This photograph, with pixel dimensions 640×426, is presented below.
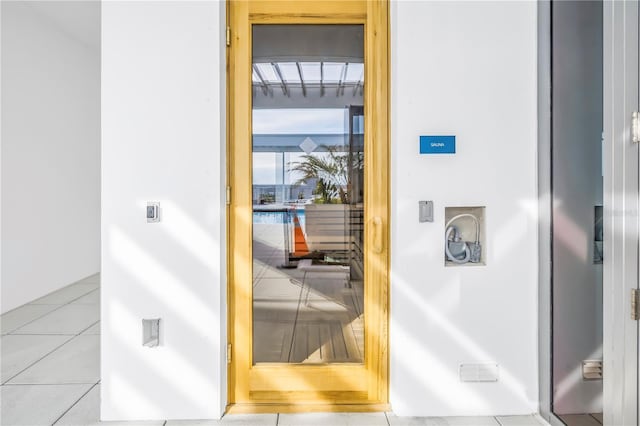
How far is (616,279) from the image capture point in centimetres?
163

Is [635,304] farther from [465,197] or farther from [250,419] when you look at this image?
[250,419]

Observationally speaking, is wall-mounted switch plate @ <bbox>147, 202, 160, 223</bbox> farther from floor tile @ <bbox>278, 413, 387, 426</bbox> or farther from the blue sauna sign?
the blue sauna sign

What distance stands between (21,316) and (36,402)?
2075mm

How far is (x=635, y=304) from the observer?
5.15ft

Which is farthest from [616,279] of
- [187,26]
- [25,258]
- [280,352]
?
[25,258]

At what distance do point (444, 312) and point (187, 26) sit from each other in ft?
6.69

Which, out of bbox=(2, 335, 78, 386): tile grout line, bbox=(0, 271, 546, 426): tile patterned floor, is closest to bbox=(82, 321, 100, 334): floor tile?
bbox=(0, 271, 546, 426): tile patterned floor

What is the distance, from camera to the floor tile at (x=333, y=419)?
2029 mm

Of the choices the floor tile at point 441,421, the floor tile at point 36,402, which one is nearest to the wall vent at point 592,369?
the floor tile at point 441,421

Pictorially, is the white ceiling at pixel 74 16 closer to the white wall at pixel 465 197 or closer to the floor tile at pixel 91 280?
the floor tile at pixel 91 280

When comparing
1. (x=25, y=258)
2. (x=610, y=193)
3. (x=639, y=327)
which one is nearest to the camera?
(x=639, y=327)

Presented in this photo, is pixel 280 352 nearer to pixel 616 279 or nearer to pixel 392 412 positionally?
pixel 392 412

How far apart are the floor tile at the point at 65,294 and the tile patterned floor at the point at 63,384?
1.12 feet

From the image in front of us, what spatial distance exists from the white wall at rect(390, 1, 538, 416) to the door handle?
0.10 m
